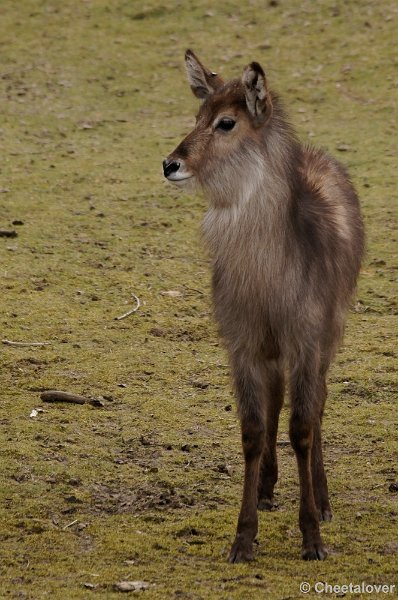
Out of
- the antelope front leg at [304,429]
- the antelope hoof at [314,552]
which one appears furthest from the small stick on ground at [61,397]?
the antelope hoof at [314,552]

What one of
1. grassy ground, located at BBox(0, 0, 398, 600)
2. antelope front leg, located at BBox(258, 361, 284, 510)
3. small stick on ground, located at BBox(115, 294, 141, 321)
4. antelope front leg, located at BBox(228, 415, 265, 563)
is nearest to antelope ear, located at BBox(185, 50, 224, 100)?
antelope front leg, located at BBox(258, 361, 284, 510)

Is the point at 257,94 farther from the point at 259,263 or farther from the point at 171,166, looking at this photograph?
the point at 259,263

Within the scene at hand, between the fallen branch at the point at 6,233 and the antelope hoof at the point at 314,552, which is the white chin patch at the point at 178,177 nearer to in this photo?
the antelope hoof at the point at 314,552

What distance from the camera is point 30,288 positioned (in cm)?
845

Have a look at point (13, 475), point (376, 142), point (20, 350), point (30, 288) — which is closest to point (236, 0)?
point (376, 142)

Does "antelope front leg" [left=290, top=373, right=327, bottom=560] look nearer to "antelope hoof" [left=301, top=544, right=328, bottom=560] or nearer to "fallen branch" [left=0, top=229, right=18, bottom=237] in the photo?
"antelope hoof" [left=301, top=544, right=328, bottom=560]

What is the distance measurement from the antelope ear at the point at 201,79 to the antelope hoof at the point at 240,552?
200cm

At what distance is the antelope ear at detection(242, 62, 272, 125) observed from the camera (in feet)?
16.5

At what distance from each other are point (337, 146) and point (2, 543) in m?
6.89

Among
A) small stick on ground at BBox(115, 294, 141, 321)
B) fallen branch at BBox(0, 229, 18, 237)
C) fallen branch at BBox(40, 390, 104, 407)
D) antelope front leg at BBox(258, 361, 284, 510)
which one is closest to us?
antelope front leg at BBox(258, 361, 284, 510)

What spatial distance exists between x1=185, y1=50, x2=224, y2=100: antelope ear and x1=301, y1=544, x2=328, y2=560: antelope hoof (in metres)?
2.06

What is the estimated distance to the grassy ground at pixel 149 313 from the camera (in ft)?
16.8

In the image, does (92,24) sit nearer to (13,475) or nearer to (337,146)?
(337,146)

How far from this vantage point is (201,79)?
5559 millimetres
